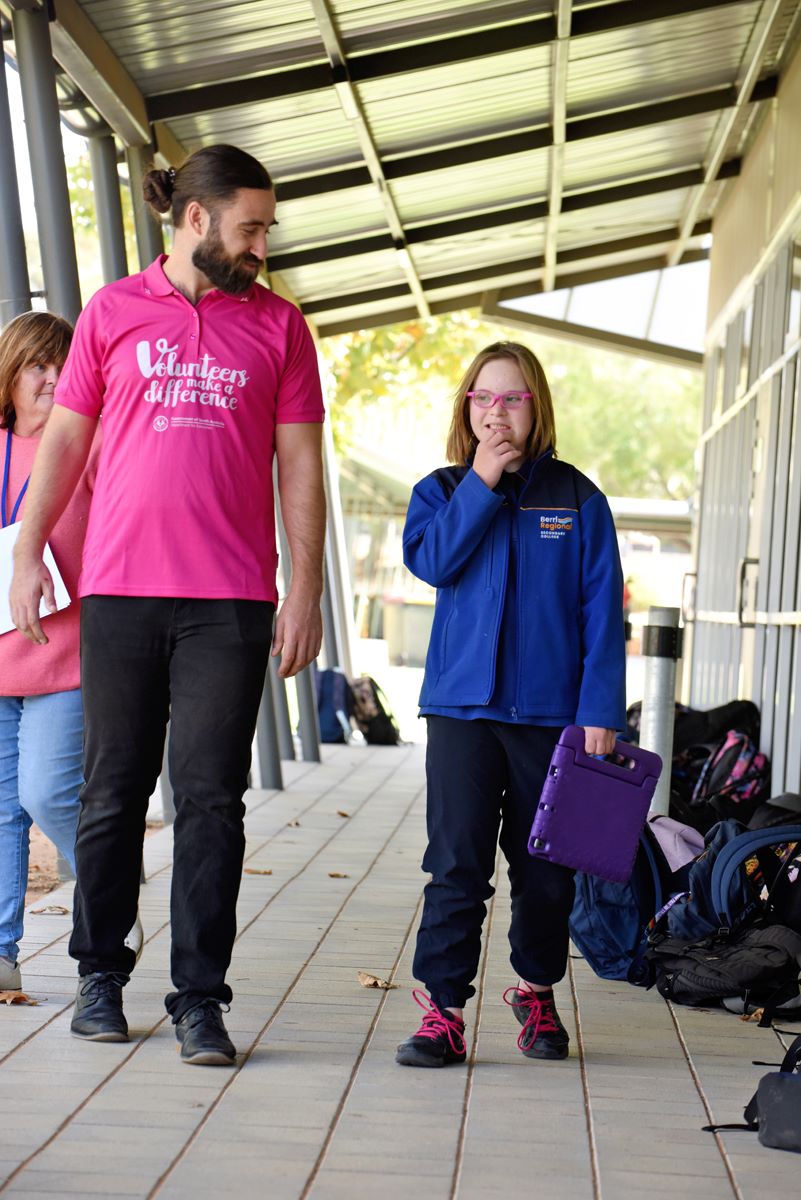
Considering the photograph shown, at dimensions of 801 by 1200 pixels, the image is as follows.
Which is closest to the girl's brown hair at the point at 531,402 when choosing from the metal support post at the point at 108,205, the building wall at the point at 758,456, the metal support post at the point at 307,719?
the metal support post at the point at 108,205

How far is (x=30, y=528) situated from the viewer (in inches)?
151

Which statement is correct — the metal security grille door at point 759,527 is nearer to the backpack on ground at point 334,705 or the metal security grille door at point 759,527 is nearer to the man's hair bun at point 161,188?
the backpack on ground at point 334,705

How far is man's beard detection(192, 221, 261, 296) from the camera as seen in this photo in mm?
3732

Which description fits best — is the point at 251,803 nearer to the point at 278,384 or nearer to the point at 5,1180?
the point at 278,384

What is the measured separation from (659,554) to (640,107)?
91.2 feet

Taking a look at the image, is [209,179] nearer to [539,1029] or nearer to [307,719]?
→ [539,1029]

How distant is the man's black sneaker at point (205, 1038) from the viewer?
3.64 metres

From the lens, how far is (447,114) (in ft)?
30.5

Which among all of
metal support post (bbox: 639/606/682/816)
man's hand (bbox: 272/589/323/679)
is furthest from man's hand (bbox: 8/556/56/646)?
metal support post (bbox: 639/606/682/816)

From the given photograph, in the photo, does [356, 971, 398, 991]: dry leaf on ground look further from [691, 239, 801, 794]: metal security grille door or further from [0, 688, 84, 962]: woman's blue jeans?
[691, 239, 801, 794]: metal security grille door

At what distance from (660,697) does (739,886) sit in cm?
139

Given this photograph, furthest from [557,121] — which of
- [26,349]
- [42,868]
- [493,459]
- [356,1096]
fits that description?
[356,1096]

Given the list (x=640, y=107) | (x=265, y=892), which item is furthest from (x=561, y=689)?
(x=640, y=107)

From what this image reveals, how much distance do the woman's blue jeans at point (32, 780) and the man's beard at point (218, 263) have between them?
118 centimetres
